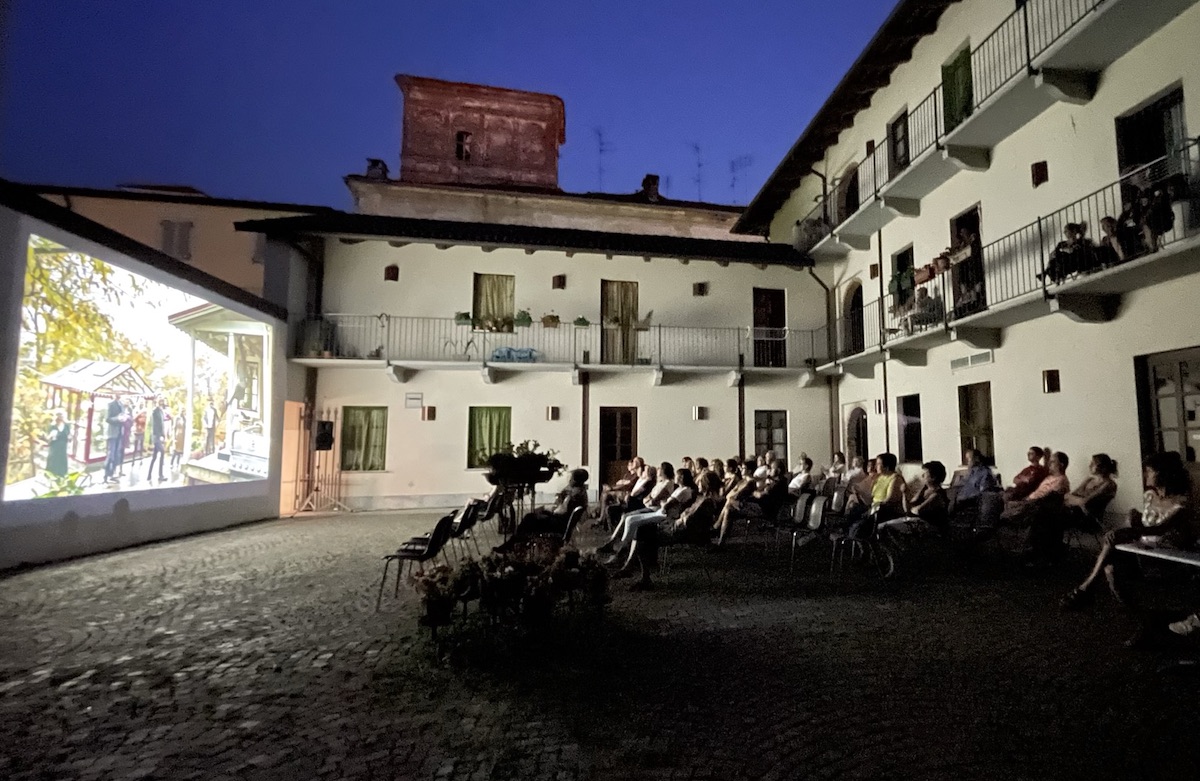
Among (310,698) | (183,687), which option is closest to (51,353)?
(183,687)

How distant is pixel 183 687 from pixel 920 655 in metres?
4.42

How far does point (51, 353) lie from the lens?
22.1 feet

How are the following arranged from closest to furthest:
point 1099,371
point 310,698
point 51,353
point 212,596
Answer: point 310,698 → point 212,596 → point 51,353 → point 1099,371

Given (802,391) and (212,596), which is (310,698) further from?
(802,391)

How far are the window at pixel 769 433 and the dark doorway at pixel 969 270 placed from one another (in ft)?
18.6

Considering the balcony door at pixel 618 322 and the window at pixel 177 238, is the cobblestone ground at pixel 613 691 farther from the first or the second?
the window at pixel 177 238

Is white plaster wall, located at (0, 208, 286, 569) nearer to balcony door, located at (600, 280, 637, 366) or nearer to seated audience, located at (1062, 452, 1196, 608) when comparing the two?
balcony door, located at (600, 280, 637, 366)

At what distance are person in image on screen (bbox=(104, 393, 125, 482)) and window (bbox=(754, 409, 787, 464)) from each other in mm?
12218

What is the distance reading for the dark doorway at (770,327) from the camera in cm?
1516

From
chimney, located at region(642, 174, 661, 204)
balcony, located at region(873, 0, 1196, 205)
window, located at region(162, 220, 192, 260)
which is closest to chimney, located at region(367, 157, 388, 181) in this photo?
window, located at region(162, 220, 192, 260)

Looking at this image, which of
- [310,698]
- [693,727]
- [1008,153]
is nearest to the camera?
[693,727]

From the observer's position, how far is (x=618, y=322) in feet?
48.2

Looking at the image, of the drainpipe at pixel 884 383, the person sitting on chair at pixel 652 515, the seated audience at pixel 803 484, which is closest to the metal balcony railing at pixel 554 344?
the drainpipe at pixel 884 383

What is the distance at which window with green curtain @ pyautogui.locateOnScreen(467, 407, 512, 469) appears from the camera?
13922 millimetres
